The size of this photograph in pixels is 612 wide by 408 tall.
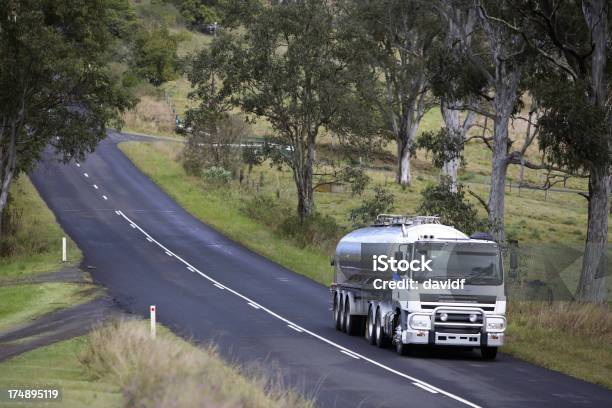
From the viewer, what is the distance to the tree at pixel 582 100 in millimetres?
30953

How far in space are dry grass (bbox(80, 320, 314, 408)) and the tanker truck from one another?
6190 mm

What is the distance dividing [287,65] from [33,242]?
15.2 m

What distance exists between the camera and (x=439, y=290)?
2239 centimetres

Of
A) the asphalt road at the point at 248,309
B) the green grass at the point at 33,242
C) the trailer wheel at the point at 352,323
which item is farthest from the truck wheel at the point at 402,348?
the green grass at the point at 33,242

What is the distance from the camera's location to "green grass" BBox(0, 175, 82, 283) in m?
42.9

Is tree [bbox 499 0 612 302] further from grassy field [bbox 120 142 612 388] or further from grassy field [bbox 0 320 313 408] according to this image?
grassy field [bbox 0 320 313 408]

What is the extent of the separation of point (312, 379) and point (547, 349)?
6.88 metres

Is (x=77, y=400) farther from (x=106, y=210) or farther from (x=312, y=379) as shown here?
(x=106, y=210)

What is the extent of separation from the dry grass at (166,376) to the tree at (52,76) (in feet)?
83.5

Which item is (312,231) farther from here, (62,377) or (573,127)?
(62,377)

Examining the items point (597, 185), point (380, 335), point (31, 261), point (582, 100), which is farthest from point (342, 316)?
point (31, 261)

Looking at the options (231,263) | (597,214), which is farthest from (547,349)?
(231,263)

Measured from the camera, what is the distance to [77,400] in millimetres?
14039

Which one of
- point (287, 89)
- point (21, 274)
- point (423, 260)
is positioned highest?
point (287, 89)
